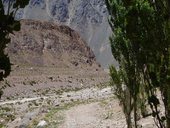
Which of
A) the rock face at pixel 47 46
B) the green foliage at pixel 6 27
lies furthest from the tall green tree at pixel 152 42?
the rock face at pixel 47 46

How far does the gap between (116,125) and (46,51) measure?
473 ft

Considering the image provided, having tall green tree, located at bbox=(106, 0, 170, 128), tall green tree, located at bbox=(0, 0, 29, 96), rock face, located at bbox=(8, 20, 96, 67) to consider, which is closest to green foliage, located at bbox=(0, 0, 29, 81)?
tall green tree, located at bbox=(0, 0, 29, 96)

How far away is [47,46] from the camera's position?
181m

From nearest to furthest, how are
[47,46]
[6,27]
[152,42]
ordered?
[6,27]
[152,42]
[47,46]

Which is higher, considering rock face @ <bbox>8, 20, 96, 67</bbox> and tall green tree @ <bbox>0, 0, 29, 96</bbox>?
tall green tree @ <bbox>0, 0, 29, 96</bbox>

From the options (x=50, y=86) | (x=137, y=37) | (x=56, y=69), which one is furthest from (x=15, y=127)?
(x=56, y=69)

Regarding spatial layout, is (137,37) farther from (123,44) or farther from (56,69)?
(56,69)

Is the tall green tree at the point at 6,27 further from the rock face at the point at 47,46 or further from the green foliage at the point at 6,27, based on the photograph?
the rock face at the point at 47,46

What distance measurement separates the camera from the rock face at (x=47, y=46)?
546ft

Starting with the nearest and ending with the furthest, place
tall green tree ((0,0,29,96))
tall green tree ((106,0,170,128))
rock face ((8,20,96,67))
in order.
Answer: tall green tree ((0,0,29,96)) < tall green tree ((106,0,170,128)) < rock face ((8,20,96,67))

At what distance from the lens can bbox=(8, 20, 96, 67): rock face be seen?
546ft

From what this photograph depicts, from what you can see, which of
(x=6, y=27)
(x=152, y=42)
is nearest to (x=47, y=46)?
(x=152, y=42)

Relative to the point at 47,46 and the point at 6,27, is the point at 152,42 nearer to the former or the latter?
the point at 6,27

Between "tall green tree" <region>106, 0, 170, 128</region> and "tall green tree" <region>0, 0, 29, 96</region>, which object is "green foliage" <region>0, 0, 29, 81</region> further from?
"tall green tree" <region>106, 0, 170, 128</region>
